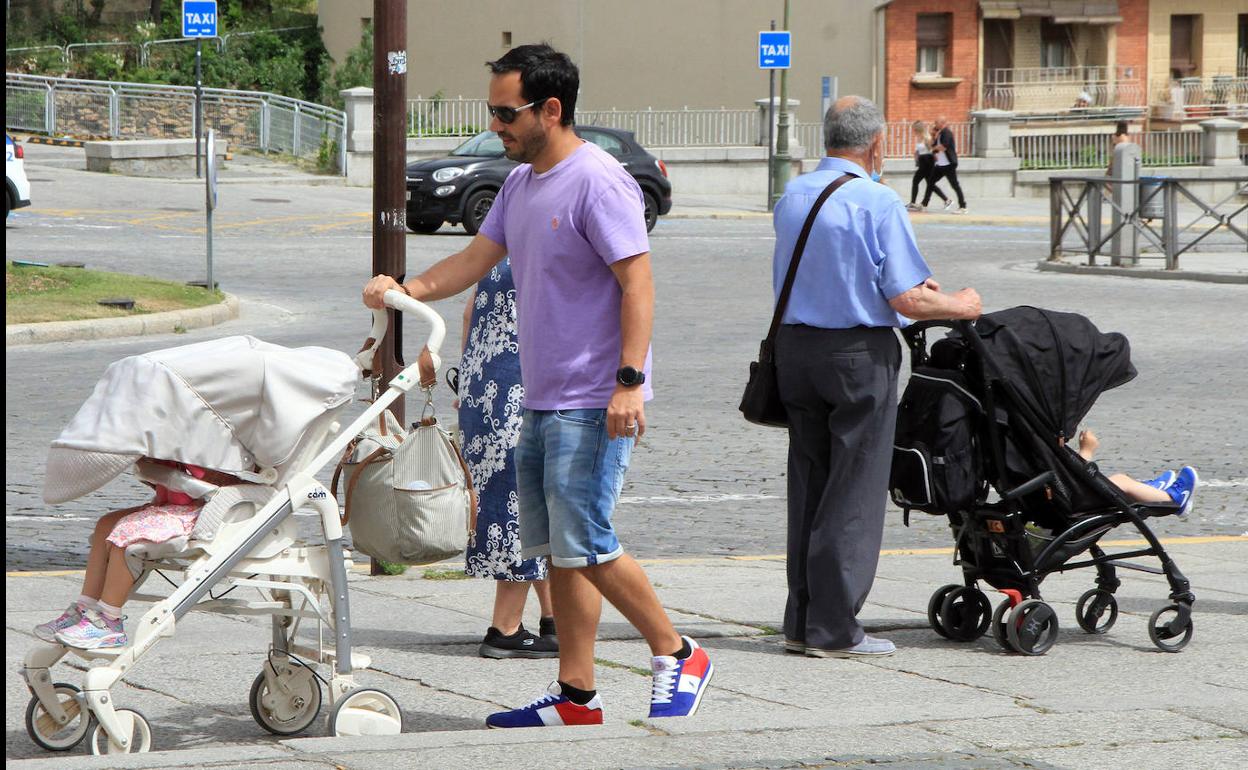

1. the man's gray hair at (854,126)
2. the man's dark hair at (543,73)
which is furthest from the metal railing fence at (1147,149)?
the man's dark hair at (543,73)

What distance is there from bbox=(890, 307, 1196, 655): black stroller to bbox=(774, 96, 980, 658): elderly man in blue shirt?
185mm

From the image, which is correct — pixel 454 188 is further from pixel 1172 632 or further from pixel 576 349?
pixel 576 349

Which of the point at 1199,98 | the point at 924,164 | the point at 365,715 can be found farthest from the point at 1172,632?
the point at 1199,98

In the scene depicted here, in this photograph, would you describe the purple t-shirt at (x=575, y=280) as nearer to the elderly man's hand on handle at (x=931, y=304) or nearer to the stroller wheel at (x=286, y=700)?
the stroller wheel at (x=286, y=700)

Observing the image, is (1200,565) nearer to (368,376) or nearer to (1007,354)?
(1007,354)

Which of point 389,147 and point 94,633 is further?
point 389,147

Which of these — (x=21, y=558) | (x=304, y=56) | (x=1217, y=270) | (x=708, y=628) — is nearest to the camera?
(x=708, y=628)

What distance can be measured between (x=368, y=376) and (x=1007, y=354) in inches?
88.1

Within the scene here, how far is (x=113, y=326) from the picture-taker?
15.2 m

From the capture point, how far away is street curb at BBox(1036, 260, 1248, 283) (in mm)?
21156

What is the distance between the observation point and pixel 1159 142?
42.5m

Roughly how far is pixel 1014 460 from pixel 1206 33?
47118 mm

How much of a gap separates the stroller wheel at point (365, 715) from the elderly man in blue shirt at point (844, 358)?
172 centimetres

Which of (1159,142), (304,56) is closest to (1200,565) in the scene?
(1159,142)
